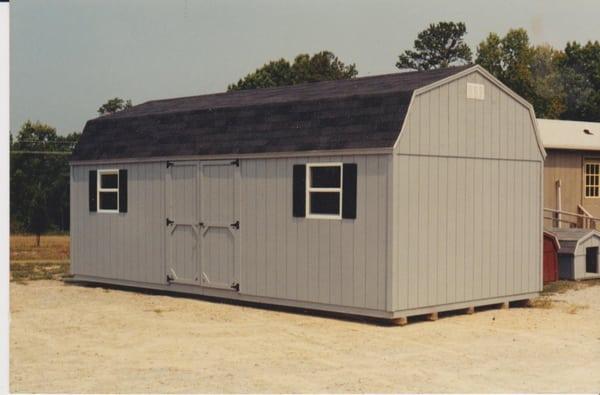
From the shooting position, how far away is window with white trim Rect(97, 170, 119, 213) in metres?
16.9

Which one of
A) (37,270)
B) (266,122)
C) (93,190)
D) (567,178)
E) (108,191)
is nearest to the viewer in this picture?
(266,122)

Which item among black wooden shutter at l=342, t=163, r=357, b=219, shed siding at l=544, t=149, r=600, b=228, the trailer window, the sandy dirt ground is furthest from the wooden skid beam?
shed siding at l=544, t=149, r=600, b=228

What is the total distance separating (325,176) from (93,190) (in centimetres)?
587

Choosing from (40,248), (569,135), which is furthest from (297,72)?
(569,135)

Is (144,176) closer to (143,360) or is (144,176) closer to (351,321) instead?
(351,321)

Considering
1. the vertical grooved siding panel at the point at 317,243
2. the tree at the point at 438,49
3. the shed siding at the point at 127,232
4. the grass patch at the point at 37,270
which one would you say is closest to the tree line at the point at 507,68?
the tree at the point at 438,49

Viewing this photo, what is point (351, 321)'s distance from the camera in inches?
492

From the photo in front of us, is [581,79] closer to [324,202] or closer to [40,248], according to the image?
[40,248]

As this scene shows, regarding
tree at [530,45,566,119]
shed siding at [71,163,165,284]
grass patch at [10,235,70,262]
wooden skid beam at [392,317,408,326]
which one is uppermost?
tree at [530,45,566,119]

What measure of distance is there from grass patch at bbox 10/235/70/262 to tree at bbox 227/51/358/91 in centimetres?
1551

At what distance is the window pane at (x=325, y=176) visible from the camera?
13.0 meters

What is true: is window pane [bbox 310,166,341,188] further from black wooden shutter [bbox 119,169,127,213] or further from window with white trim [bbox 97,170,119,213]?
window with white trim [bbox 97,170,119,213]

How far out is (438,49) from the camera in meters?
52.0

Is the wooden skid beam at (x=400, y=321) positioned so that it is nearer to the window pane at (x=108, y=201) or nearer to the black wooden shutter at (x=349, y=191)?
the black wooden shutter at (x=349, y=191)
